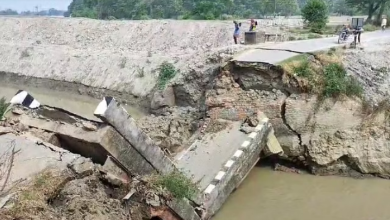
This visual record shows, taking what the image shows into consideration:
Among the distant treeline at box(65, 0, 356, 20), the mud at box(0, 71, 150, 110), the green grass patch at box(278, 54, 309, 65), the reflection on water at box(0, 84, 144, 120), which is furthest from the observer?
the distant treeline at box(65, 0, 356, 20)

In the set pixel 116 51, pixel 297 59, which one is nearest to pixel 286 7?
pixel 116 51

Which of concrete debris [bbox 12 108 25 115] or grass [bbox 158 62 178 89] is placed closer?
concrete debris [bbox 12 108 25 115]

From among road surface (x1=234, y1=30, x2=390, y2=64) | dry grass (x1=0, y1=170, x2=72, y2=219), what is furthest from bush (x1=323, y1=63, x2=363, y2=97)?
dry grass (x1=0, y1=170, x2=72, y2=219)

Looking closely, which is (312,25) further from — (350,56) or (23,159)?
→ (23,159)

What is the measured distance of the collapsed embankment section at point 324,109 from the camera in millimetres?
10383

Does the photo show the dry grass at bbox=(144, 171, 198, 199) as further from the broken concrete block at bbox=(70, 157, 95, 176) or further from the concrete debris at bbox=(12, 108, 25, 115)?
the concrete debris at bbox=(12, 108, 25, 115)

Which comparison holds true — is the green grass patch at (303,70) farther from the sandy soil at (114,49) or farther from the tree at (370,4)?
the tree at (370,4)

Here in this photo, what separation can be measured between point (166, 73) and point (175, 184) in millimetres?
9643

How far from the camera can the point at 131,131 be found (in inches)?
282

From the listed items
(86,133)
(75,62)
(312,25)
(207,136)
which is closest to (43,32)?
(75,62)

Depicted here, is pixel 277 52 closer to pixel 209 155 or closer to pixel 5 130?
pixel 209 155

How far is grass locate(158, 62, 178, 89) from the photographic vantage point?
16188mm

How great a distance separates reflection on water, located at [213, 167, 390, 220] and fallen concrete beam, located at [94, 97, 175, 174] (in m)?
1.75

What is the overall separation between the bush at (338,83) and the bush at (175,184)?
15.8 ft
